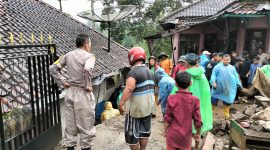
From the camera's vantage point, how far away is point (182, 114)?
10.9 feet

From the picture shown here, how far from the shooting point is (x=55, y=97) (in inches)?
178

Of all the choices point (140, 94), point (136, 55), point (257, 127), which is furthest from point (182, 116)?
point (257, 127)

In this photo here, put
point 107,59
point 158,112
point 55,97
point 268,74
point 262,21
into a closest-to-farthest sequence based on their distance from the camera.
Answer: point 55,97 < point 158,112 < point 268,74 < point 107,59 < point 262,21

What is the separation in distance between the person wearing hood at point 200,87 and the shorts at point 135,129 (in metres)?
0.94

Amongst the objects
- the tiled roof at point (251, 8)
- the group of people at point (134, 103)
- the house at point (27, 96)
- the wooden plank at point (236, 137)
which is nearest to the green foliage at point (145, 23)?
the tiled roof at point (251, 8)

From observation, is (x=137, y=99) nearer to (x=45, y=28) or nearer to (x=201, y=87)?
(x=201, y=87)

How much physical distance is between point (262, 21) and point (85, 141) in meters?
10.7

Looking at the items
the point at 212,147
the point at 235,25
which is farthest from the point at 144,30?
the point at 212,147

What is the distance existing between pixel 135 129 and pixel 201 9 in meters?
13.5

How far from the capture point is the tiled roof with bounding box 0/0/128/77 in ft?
25.3

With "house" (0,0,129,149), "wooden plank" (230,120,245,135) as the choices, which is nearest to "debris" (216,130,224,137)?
"wooden plank" (230,120,245,135)

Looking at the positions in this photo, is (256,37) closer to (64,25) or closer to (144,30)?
(64,25)

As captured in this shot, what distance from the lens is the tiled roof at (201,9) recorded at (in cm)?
1470

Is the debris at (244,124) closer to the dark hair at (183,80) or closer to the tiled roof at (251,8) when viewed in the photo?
the dark hair at (183,80)
